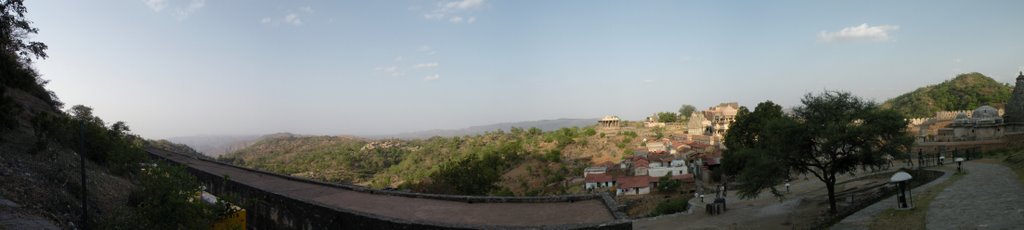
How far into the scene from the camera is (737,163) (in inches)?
1391

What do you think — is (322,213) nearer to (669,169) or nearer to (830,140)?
(830,140)

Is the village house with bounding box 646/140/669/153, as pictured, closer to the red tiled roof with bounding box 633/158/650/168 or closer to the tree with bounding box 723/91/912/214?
the red tiled roof with bounding box 633/158/650/168

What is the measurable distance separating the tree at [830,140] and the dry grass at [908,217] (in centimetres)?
210

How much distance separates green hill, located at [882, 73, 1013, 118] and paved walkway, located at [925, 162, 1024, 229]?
62.7m

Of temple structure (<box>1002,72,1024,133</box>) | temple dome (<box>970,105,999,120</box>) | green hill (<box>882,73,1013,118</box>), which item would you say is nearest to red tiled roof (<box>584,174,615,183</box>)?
temple structure (<box>1002,72,1024,133</box>)

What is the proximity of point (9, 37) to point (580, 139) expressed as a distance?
5654cm

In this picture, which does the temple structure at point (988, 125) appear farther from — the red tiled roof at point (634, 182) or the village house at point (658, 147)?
the village house at point (658, 147)

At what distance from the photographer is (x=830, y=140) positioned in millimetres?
17953

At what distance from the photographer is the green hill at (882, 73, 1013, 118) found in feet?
233

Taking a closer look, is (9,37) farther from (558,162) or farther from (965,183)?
(558,162)

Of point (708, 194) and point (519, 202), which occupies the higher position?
point (519, 202)

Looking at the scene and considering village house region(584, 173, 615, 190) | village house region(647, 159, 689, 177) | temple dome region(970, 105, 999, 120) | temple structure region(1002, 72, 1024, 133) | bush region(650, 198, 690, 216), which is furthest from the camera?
village house region(647, 159, 689, 177)

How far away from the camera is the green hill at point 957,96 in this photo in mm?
70938

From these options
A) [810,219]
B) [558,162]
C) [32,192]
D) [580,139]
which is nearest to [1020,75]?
[810,219]
